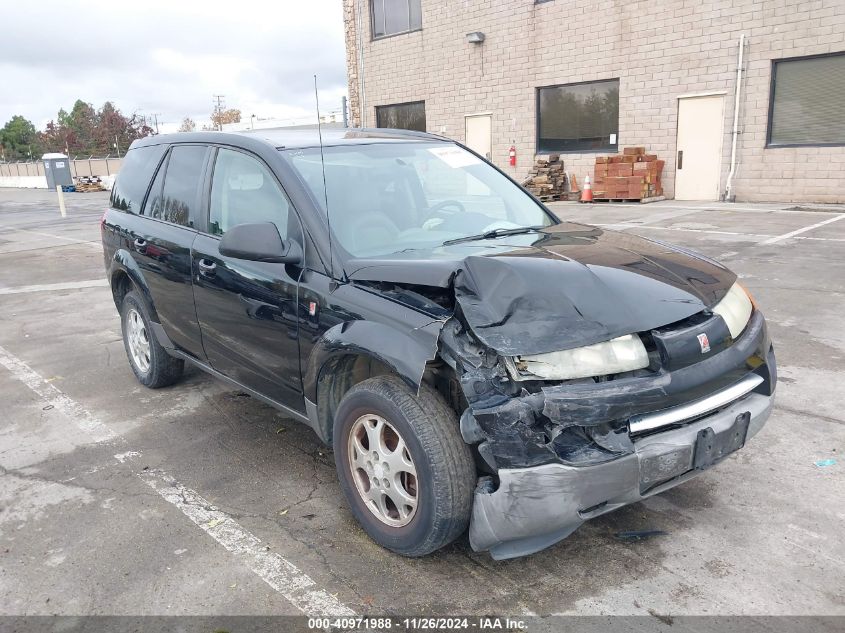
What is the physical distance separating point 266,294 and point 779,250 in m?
8.74

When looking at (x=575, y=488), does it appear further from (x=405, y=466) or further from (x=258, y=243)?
(x=258, y=243)

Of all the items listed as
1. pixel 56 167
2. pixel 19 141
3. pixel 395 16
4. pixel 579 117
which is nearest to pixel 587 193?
pixel 579 117

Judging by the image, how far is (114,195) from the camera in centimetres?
552

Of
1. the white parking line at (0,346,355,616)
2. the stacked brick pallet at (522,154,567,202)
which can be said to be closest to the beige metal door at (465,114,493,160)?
the stacked brick pallet at (522,154,567,202)

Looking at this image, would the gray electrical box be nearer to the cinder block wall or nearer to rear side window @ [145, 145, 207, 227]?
the cinder block wall

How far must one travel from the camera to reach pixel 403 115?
80.6ft

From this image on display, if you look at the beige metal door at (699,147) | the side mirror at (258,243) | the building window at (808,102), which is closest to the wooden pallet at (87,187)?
the beige metal door at (699,147)

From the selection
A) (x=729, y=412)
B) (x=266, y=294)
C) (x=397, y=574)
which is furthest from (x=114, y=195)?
(x=729, y=412)

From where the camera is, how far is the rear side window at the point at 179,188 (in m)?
4.34

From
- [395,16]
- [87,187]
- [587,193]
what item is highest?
[395,16]

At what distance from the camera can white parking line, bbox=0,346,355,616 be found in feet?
9.09

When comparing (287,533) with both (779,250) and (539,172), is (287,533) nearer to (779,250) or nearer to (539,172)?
(779,250)

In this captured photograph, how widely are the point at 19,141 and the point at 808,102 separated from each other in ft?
302

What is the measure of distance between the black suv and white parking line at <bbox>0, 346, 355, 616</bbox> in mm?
384
